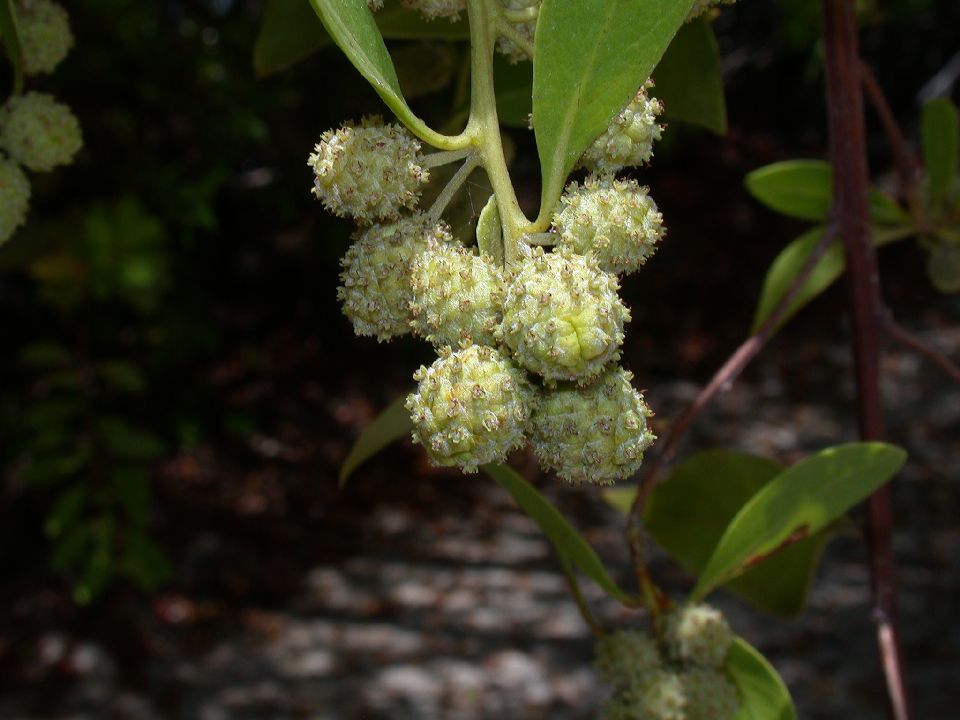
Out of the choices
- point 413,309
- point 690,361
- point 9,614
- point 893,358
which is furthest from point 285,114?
point 893,358

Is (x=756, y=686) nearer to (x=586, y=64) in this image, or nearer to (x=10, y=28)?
(x=586, y=64)

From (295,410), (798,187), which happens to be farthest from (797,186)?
(295,410)

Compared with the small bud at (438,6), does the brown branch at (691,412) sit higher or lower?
lower

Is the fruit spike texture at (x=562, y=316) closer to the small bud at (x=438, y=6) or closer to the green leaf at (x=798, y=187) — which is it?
the small bud at (x=438, y=6)

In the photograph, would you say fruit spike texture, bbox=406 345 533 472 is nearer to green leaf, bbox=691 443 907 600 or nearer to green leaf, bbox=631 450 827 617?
green leaf, bbox=691 443 907 600

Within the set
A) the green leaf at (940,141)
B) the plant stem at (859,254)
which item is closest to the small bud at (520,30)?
the plant stem at (859,254)

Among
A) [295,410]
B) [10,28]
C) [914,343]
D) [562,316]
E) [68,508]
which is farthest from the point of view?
[295,410]

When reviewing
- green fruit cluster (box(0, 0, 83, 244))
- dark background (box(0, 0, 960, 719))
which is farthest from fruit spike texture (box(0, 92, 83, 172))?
dark background (box(0, 0, 960, 719))
